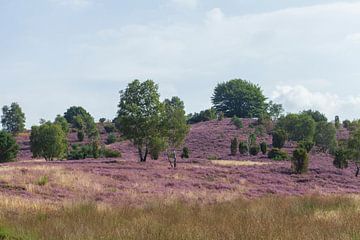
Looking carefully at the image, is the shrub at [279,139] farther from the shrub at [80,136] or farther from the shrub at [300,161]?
the shrub at [80,136]

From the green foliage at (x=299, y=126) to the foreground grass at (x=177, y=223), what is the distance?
5466cm

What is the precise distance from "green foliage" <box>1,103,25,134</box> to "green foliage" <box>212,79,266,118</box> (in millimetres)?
51185

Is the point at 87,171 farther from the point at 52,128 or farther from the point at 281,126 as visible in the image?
the point at 281,126

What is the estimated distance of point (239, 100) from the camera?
117250mm

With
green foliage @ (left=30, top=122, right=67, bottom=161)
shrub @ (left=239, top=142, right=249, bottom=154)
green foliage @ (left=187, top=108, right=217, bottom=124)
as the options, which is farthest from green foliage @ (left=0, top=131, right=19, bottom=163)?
green foliage @ (left=187, top=108, right=217, bottom=124)

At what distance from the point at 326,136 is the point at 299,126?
5818 mm

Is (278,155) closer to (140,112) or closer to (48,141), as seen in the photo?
(140,112)

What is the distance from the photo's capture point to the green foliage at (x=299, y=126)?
69806 millimetres

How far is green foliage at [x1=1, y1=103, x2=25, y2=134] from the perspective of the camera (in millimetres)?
86344

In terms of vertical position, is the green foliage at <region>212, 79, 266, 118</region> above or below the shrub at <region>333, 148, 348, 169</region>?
above

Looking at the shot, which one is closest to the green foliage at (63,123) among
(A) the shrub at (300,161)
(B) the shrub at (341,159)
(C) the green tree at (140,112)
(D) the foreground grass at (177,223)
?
(C) the green tree at (140,112)

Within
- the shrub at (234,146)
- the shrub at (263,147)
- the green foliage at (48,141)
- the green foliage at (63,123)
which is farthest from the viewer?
the green foliage at (63,123)

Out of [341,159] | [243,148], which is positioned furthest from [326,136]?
[341,159]

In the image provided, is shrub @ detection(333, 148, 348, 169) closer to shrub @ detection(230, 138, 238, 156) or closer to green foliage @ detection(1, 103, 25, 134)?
shrub @ detection(230, 138, 238, 156)
